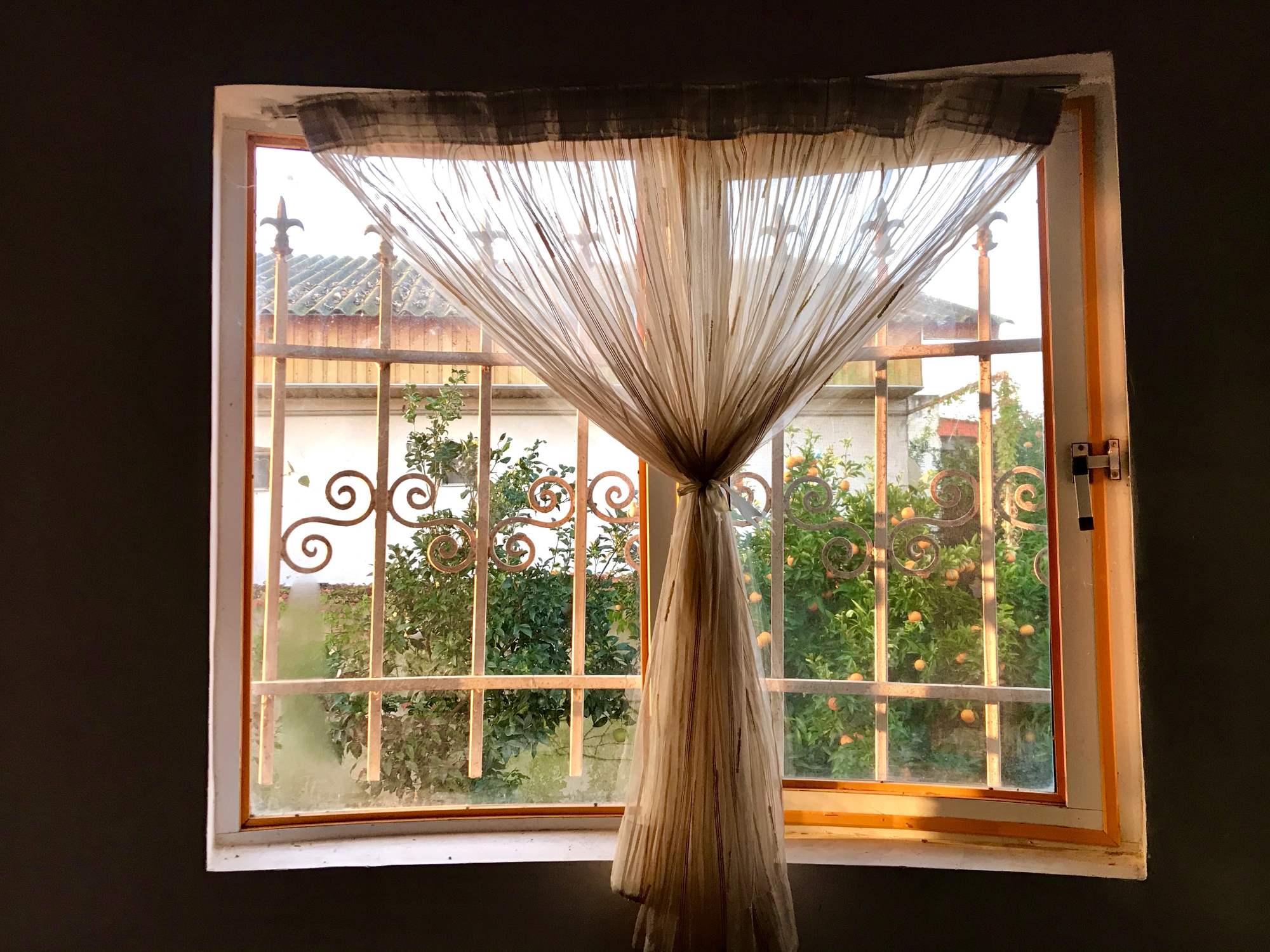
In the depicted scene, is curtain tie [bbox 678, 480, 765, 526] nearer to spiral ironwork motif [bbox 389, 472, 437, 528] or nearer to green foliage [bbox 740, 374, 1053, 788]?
green foliage [bbox 740, 374, 1053, 788]

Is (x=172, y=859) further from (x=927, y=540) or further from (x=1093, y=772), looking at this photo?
(x=1093, y=772)

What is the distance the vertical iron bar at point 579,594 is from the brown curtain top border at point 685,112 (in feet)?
1.90

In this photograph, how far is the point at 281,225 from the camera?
1.62 m

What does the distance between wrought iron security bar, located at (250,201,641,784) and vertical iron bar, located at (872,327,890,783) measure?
0.49 metres

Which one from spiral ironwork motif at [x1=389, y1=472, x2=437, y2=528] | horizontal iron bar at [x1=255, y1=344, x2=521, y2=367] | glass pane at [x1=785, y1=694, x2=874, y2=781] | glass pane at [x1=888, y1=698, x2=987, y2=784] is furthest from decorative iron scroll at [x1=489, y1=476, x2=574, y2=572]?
glass pane at [x1=888, y1=698, x2=987, y2=784]

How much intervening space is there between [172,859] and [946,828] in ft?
4.79

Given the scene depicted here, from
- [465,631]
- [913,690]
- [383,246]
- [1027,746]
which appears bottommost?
[1027,746]

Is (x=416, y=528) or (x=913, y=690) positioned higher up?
(x=416, y=528)

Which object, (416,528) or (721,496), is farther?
(416,528)

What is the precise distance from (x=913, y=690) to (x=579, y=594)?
695 millimetres

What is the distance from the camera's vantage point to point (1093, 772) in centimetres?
150

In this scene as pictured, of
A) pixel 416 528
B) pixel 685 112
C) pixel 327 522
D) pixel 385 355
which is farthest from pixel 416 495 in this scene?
pixel 685 112

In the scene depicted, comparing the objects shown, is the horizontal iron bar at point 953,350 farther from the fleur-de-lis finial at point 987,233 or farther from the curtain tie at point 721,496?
the curtain tie at point 721,496

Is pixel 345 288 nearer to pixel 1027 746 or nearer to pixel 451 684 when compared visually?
pixel 451 684
